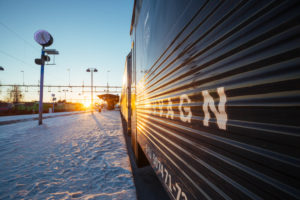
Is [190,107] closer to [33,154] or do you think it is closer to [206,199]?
[206,199]

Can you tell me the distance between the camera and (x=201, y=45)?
899mm

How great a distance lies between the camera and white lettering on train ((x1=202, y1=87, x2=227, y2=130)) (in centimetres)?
72

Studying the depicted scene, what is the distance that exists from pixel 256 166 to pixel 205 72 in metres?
0.54

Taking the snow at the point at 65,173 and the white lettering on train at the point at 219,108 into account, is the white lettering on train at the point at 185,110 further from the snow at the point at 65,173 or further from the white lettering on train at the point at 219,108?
the snow at the point at 65,173

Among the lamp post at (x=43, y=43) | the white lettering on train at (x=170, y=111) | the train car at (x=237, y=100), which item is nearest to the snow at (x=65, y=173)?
the white lettering on train at (x=170, y=111)

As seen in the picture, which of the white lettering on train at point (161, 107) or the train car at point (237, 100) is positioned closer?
the train car at point (237, 100)

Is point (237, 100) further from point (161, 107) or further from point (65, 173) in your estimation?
point (65, 173)

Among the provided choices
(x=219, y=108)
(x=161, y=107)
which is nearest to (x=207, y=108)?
(x=219, y=108)

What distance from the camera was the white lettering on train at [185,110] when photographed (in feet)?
3.44

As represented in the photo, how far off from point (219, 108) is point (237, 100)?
0.12m

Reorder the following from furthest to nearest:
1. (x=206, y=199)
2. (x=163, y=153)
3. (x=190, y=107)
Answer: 1. (x=163, y=153)
2. (x=190, y=107)
3. (x=206, y=199)

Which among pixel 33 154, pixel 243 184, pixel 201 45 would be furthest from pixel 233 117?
pixel 33 154

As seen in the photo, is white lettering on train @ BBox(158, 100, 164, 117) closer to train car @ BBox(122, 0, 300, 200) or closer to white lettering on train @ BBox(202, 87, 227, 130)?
train car @ BBox(122, 0, 300, 200)

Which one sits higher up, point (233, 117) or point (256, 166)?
point (233, 117)
